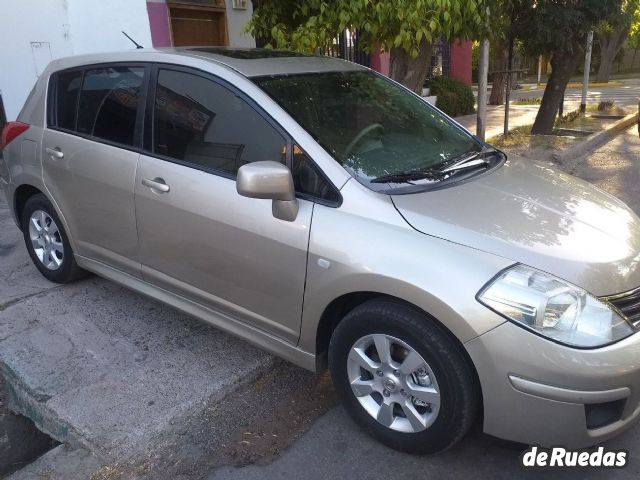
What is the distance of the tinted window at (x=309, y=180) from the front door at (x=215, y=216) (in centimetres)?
7

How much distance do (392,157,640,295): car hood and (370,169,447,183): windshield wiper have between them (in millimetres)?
127

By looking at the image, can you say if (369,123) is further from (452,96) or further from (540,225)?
(452,96)

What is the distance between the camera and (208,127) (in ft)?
10.4

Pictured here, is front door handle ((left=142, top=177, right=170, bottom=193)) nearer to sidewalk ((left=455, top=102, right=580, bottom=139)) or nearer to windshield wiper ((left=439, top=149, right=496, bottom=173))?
windshield wiper ((left=439, top=149, right=496, bottom=173))

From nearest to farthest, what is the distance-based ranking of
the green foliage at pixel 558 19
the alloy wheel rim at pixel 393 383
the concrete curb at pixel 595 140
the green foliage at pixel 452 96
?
the alloy wheel rim at pixel 393 383
the concrete curb at pixel 595 140
the green foliage at pixel 558 19
the green foliage at pixel 452 96

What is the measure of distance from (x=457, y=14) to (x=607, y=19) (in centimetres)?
670

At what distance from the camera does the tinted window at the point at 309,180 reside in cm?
271

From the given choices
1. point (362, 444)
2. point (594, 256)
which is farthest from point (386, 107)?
point (362, 444)

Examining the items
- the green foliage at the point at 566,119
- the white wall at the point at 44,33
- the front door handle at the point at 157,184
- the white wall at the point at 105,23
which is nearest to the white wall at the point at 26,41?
the white wall at the point at 44,33

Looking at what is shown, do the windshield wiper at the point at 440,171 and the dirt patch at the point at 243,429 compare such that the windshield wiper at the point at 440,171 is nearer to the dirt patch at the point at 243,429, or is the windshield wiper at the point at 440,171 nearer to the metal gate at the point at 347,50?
the dirt patch at the point at 243,429

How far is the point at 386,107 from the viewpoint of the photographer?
11.5 feet

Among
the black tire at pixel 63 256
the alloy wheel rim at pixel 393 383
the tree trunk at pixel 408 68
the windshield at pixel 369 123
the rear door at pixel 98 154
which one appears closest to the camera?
the alloy wheel rim at pixel 393 383

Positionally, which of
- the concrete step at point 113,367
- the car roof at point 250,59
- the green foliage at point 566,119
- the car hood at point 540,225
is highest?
the car roof at point 250,59

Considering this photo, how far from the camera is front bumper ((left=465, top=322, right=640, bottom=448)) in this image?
218 cm
